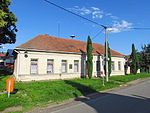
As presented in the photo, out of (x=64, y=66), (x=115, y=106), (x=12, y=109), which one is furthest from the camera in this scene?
(x=64, y=66)

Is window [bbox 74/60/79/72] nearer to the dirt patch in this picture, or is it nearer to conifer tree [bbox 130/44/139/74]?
conifer tree [bbox 130/44/139/74]

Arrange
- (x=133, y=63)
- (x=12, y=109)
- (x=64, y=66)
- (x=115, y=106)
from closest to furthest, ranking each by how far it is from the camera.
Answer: (x=12, y=109) < (x=115, y=106) < (x=64, y=66) < (x=133, y=63)

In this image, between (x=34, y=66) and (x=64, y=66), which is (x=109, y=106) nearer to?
(x=34, y=66)

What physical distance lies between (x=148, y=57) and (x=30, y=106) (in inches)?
1182

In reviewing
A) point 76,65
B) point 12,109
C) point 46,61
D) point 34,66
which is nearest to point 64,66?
point 76,65

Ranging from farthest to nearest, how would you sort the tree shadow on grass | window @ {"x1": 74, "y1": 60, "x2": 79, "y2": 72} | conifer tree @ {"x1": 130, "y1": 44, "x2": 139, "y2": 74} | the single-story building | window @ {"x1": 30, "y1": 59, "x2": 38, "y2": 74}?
conifer tree @ {"x1": 130, "y1": 44, "x2": 139, "y2": 74} < window @ {"x1": 74, "y1": 60, "x2": 79, "y2": 72} < window @ {"x1": 30, "y1": 59, "x2": 38, "y2": 74} < the single-story building < the tree shadow on grass

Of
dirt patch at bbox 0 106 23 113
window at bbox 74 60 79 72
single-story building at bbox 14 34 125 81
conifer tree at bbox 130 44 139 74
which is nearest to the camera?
dirt patch at bbox 0 106 23 113

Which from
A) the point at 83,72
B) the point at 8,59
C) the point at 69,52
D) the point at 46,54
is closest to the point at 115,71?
the point at 83,72

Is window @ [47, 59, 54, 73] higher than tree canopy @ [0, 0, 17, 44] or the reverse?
the reverse

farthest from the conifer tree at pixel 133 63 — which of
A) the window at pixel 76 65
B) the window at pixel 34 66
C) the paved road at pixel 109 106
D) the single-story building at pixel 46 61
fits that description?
the paved road at pixel 109 106

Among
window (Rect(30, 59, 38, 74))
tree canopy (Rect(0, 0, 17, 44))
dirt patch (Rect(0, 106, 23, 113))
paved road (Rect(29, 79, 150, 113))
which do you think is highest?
tree canopy (Rect(0, 0, 17, 44))

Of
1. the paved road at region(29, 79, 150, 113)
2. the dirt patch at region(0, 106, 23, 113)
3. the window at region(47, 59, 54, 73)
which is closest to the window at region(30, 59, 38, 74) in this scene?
the window at region(47, 59, 54, 73)

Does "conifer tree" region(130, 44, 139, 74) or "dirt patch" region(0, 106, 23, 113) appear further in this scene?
"conifer tree" region(130, 44, 139, 74)

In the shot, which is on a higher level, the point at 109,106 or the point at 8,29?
the point at 8,29
